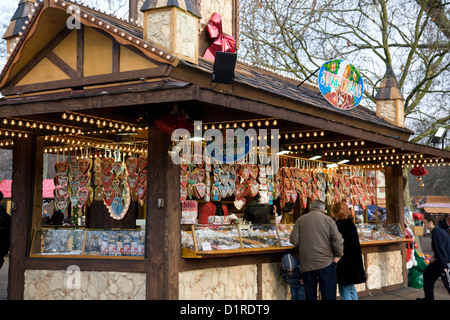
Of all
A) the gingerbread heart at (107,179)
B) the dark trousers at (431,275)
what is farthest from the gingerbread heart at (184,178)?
the dark trousers at (431,275)

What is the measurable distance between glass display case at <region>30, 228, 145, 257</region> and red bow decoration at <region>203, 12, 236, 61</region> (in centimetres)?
433

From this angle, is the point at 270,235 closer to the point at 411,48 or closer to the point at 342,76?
the point at 342,76

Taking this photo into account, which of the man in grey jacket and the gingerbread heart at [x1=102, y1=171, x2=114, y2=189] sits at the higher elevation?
the gingerbread heart at [x1=102, y1=171, x2=114, y2=189]

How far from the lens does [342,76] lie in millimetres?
12922

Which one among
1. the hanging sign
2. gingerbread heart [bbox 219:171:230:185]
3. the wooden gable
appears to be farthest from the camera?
the hanging sign

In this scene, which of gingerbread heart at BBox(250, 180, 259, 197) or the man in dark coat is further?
gingerbread heart at BBox(250, 180, 259, 197)

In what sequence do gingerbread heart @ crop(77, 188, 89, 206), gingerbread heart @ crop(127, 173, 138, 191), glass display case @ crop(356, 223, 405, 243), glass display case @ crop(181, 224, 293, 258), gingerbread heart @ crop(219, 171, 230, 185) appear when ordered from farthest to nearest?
1. glass display case @ crop(356, 223, 405, 243)
2. gingerbread heart @ crop(219, 171, 230, 185)
3. gingerbread heart @ crop(77, 188, 89, 206)
4. gingerbread heart @ crop(127, 173, 138, 191)
5. glass display case @ crop(181, 224, 293, 258)

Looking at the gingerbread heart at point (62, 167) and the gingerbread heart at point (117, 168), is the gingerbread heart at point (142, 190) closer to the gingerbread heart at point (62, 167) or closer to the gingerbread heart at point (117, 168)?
the gingerbread heart at point (117, 168)

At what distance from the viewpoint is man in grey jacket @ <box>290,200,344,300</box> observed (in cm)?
832

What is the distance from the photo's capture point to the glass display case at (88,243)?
324 inches

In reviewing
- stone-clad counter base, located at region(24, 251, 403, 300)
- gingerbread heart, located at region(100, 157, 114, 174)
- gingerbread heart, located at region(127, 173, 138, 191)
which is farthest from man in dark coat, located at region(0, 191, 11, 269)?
gingerbread heart, located at region(127, 173, 138, 191)

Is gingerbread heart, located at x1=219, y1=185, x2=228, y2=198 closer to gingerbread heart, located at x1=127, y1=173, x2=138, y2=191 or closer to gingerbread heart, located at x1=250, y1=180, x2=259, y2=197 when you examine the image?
gingerbread heart, located at x1=250, y1=180, x2=259, y2=197

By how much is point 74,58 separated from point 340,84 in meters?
6.35
